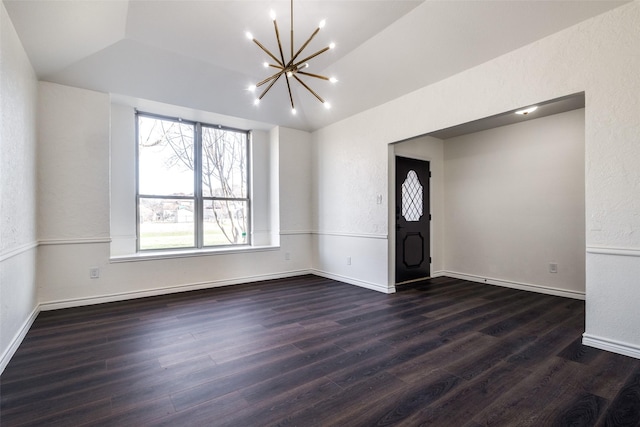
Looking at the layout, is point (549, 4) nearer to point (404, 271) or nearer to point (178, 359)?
point (404, 271)

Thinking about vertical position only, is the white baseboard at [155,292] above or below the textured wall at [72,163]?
below

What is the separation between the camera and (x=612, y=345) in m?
2.43

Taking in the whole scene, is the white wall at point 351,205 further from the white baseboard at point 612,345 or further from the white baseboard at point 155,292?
the white baseboard at point 612,345

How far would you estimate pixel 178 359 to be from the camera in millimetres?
2354

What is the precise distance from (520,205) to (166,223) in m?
5.56

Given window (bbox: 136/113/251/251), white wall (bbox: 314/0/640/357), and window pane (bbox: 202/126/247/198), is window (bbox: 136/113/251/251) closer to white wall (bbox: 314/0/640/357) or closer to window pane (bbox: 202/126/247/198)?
window pane (bbox: 202/126/247/198)

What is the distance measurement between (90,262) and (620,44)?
5.77 metres

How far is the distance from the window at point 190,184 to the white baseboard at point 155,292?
0.74 meters

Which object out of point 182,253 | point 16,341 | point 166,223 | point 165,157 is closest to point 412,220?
point 182,253

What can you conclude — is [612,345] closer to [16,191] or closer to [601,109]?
[601,109]

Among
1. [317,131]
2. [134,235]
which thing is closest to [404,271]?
[317,131]

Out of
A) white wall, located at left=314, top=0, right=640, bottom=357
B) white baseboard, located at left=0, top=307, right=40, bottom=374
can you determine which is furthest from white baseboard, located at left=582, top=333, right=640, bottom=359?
white baseboard, located at left=0, top=307, right=40, bottom=374

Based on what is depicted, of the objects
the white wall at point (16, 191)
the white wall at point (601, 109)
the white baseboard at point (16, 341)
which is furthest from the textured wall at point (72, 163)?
the white wall at point (601, 109)

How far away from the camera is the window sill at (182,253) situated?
4.05m
